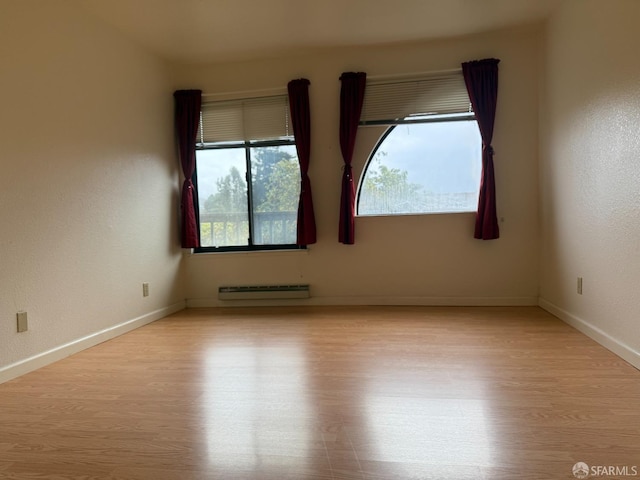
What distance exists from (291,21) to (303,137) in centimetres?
107

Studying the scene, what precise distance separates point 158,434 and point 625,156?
2.98 meters

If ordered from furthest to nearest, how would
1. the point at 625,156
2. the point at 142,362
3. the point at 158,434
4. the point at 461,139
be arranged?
the point at 461,139 < the point at 142,362 < the point at 625,156 < the point at 158,434

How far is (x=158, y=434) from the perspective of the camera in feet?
5.04

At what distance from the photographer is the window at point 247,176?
4043 mm

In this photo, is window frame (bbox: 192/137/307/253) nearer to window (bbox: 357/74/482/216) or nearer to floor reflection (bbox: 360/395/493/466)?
window (bbox: 357/74/482/216)

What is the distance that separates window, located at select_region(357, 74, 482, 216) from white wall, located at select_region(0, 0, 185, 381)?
88.4 inches

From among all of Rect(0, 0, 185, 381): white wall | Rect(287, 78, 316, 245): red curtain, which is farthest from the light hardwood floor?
Rect(287, 78, 316, 245): red curtain

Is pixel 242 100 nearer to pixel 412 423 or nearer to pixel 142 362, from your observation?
pixel 142 362

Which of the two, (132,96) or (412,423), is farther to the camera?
(132,96)

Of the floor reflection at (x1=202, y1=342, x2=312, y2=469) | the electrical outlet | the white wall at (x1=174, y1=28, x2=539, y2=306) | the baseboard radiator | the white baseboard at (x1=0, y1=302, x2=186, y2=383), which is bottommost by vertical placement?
the floor reflection at (x1=202, y1=342, x2=312, y2=469)

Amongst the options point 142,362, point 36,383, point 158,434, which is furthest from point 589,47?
point 36,383

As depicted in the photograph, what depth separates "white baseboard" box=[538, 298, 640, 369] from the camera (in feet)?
7.07

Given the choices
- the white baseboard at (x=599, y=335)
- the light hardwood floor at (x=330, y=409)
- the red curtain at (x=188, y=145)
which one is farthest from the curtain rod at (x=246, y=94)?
the white baseboard at (x=599, y=335)

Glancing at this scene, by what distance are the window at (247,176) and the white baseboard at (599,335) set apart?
2.64m
